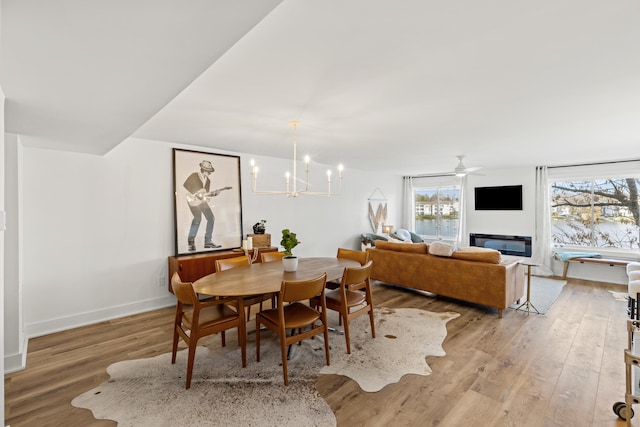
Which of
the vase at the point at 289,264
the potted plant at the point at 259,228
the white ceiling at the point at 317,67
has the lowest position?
the vase at the point at 289,264

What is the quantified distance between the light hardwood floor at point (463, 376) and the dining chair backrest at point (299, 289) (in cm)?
70

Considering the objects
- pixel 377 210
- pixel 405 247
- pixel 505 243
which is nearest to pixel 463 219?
pixel 505 243

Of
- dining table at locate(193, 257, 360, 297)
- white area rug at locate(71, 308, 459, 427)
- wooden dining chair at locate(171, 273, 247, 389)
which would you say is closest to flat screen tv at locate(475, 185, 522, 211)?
white area rug at locate(71, 308, 459, 427)

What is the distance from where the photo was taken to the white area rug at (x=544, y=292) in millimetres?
4172

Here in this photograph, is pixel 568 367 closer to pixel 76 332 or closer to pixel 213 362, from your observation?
pixel 213 362

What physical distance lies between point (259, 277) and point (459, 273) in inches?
112

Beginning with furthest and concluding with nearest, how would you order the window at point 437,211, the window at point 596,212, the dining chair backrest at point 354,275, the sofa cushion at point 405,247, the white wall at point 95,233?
1. the window at point 437,211
2. the window at point 596,212
3. the sofa cushion at point 405,247
4. the white wall at point 95,233
5. the dining chair backrest at point 354,275

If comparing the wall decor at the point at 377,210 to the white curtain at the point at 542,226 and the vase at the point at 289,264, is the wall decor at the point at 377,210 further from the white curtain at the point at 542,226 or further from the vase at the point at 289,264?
the vase at the point at 289,264

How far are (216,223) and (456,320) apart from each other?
3.65 meters

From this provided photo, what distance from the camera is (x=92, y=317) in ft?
11.5

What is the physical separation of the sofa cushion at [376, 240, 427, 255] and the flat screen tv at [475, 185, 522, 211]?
3.55 m

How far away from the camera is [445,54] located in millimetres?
1780

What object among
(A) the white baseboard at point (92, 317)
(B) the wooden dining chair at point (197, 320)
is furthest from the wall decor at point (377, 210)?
(B) the wooden dining chair at point (197, 320)

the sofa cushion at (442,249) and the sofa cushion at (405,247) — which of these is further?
the sofa cushion at (405,247)
